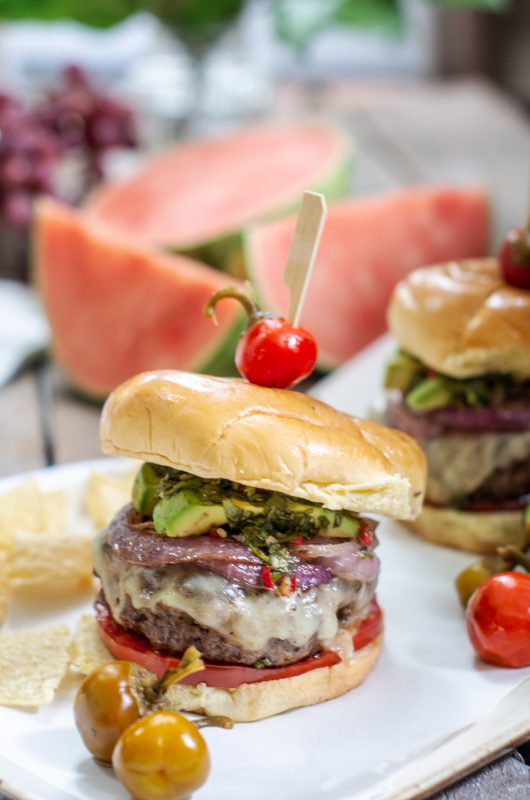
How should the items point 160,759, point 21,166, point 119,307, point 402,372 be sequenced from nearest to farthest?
point 160,759 → point 402,372 → point 119,307 → point 21,166

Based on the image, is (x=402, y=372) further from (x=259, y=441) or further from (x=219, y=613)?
(x=219, y=613)

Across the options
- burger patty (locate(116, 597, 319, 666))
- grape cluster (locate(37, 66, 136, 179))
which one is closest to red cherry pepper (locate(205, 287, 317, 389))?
burger patty (locate(116, 597, 319, 666))

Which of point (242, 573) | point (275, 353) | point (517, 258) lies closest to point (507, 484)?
point (517, 258)

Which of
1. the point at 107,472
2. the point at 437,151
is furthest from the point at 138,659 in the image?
the point at 437,151

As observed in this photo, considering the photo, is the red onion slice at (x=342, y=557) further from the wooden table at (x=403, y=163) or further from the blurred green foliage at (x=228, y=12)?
the blurred green foliage at (x=228, y=12)

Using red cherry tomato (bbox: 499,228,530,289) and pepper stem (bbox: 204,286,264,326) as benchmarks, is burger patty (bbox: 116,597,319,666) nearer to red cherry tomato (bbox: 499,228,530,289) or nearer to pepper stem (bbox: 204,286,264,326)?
pepper stem (bbox: 204,286,264,326)

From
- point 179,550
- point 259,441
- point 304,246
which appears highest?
point 304,246

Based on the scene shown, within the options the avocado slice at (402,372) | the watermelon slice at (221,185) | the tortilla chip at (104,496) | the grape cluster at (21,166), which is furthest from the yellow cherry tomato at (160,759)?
Answer: the grape cluster at (21,166)

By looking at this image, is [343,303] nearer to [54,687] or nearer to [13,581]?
[13,581]
